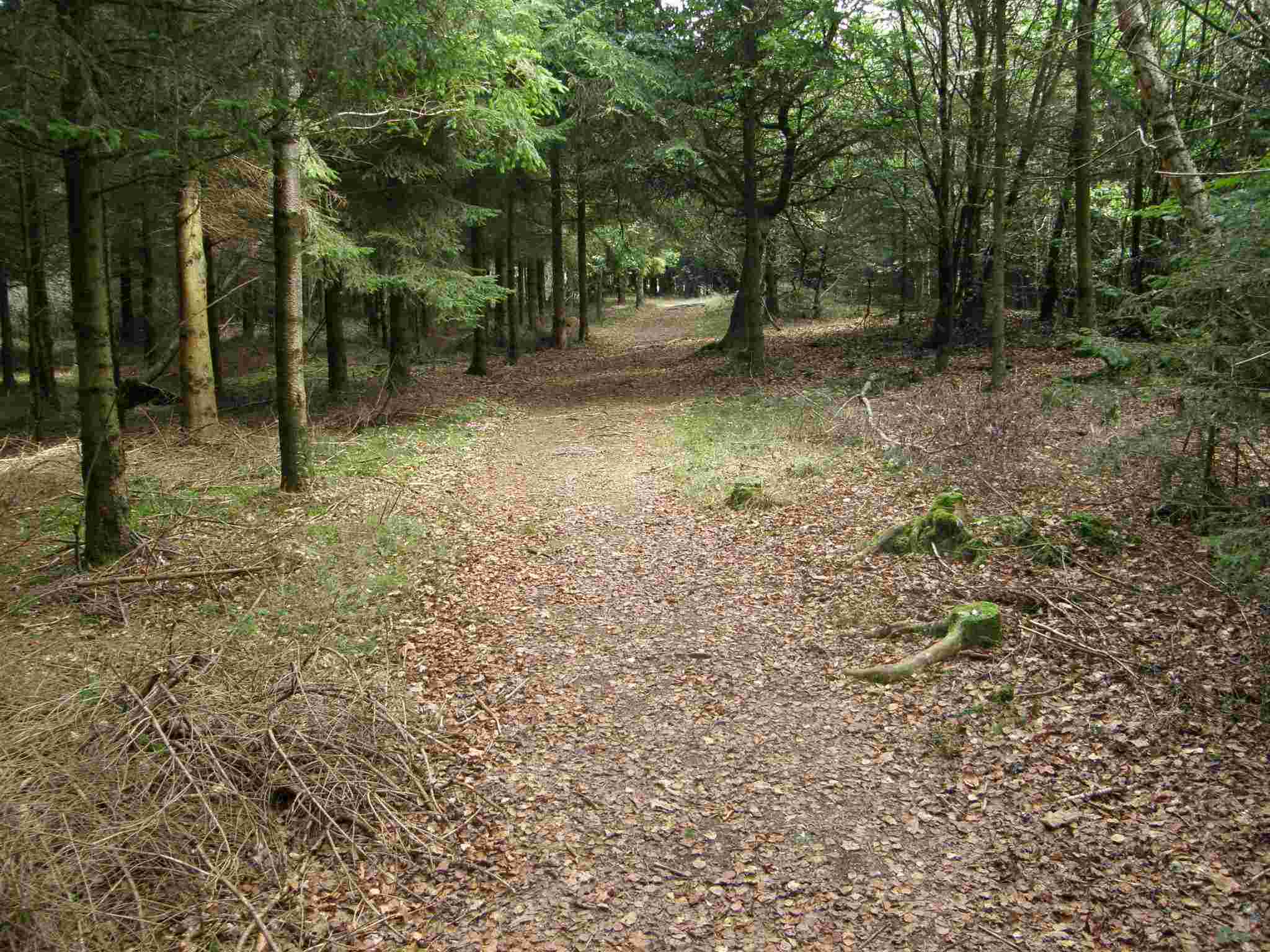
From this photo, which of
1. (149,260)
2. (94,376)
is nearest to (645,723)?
(94,376)

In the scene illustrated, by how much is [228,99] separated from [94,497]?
3809 mm

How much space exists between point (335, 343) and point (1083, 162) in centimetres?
1544

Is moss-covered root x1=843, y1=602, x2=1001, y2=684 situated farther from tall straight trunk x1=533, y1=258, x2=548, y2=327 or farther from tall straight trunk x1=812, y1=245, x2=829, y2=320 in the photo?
tall straight trunk x1=533, y1=258, x2=548, y2=327

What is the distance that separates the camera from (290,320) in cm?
959

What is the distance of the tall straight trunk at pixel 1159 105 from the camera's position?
6.70 meters

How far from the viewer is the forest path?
12.9 feet

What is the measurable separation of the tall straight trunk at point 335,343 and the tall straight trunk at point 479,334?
135 inches

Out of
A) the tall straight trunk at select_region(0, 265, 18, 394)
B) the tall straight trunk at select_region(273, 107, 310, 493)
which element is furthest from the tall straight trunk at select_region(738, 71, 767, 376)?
the tall straight trunk at select_region(0, 265, 18, 394)

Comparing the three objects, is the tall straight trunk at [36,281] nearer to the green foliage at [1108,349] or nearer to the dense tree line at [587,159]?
the dense tree line at [587,159]

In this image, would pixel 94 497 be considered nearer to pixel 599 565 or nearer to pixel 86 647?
pixel 86 647

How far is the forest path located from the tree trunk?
15541mm

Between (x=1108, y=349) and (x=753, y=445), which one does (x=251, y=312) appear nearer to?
(x=753, y=445)

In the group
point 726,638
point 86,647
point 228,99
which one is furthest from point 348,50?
point 726,638

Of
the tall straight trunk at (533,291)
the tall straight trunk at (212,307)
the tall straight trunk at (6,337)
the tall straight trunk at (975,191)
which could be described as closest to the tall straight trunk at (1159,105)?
the tall straight trunk at (975,191)
